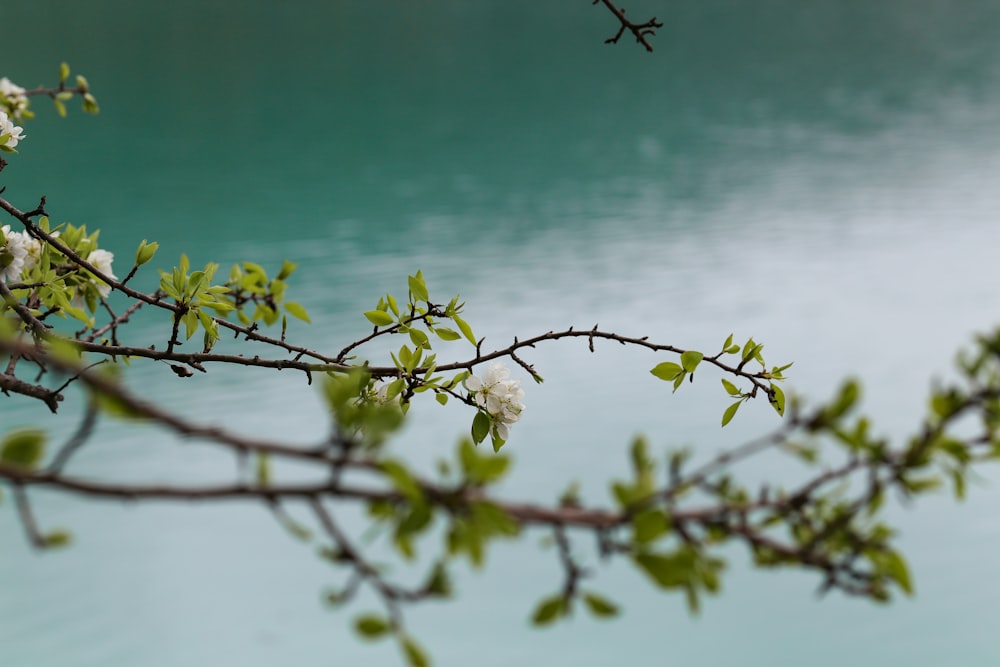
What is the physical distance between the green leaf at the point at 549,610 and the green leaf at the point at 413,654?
4 centimetres

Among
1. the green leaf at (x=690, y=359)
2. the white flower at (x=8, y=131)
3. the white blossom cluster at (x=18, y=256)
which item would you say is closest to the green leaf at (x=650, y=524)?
the green leaf at (x=690, y=359)

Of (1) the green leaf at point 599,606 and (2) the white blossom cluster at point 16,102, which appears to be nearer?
(1) the green leaf at point 599,606

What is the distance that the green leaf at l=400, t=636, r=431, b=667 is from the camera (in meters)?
0.33

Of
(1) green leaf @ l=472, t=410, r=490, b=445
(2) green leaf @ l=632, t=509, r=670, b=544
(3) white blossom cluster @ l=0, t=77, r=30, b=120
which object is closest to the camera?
(2) green leaf @ l=632, t=509, r=670, b=544

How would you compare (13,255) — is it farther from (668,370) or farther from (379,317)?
(668,370)

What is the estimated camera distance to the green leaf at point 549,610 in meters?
0.34

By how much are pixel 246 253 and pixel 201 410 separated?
6.59 feet

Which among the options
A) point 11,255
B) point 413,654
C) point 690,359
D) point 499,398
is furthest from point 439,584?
point 11,255

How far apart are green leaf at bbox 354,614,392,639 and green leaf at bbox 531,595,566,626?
49mm

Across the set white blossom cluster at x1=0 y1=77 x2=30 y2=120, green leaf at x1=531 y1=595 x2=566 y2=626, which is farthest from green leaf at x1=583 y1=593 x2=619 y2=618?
white blossom cluster at x1=0 y1=77 x2=30 y2=120

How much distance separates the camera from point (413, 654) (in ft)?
1.07

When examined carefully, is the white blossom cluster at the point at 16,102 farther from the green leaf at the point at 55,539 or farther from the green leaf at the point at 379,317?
the green leaf at the point at 55,539

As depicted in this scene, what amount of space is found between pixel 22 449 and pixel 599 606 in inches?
7.6

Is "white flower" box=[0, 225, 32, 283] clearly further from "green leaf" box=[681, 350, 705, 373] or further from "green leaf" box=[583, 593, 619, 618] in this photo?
"green leaf" box=[583, 593, 619, 618]
